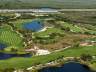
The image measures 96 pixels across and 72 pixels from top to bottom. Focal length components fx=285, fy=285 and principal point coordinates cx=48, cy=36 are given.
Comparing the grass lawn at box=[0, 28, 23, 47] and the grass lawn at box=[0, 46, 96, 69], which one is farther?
the grass lawn at box=[0, 28, 23, 47]

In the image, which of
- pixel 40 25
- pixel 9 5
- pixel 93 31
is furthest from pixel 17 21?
pixel 9 5

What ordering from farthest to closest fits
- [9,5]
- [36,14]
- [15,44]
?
[9,5] → [36,14] → [15,44]

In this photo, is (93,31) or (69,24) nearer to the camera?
(93,31)

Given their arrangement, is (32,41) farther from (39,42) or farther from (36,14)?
(36,14)

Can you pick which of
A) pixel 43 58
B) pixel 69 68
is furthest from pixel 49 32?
pixel 69 68

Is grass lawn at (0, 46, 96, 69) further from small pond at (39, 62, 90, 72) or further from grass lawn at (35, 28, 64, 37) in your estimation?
grass lawn at (35, 28, 64, 37)

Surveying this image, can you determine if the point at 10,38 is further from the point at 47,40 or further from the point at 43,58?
the point at 43,58

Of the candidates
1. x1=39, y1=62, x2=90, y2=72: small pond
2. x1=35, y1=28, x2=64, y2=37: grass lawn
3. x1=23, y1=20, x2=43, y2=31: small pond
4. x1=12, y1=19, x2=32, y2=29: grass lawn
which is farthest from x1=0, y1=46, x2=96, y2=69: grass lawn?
x1=12, y1=19, x2=32, y2=29: grass lawn
